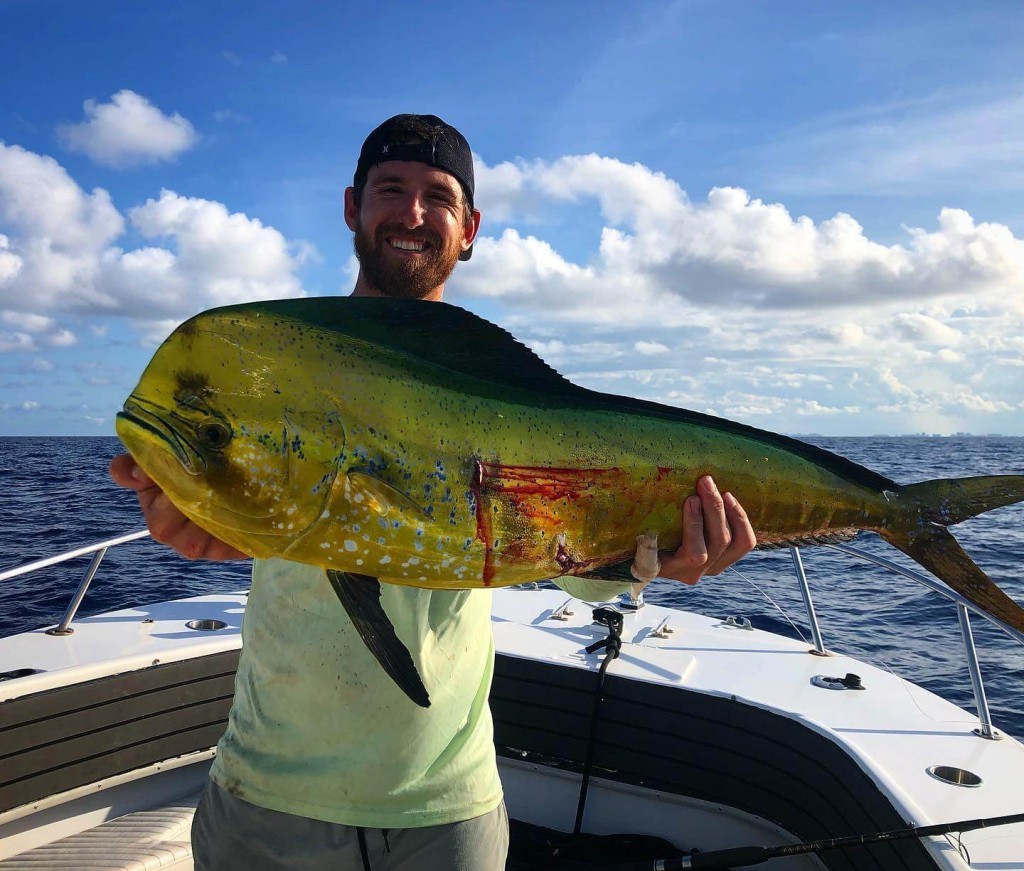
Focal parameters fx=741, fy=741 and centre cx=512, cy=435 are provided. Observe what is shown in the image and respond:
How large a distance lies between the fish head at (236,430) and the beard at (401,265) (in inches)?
41.4

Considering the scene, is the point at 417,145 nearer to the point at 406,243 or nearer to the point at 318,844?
the point at 406,243

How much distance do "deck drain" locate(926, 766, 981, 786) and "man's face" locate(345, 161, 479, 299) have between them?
342 centimetres

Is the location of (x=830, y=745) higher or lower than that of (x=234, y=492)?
lower

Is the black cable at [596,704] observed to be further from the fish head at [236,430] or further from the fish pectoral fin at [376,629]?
the fish head at [236,430]

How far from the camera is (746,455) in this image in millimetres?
2303

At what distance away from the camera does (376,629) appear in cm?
174

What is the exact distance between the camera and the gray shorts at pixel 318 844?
218 cm

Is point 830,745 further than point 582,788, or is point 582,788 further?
point 582,788

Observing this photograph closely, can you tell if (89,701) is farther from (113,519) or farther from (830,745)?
(113,519)

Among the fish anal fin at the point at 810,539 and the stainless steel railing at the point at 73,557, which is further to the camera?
the stainless steel railing at the point at 73,557

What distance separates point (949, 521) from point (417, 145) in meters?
2.30

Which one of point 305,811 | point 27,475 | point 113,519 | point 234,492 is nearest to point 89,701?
point 305,811

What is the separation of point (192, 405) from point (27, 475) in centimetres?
5201

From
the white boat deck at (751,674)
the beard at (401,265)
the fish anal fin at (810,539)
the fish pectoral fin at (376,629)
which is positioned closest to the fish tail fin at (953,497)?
the fish anal fin at (810,539)
